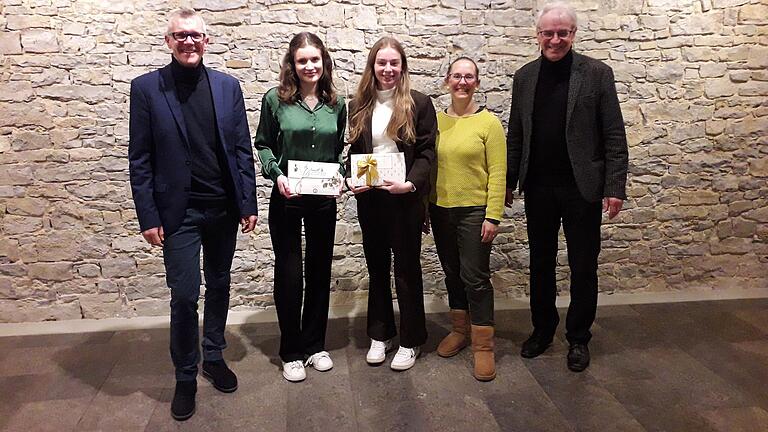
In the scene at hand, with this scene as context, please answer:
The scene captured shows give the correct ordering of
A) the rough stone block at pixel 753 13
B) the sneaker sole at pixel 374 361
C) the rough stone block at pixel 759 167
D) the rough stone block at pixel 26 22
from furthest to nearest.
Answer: the rough stone block at pixel 759 167 < the rough stone block at pixel 753 13 < the rough stone block at pixel 26 22 < the sneaker sole at pixel 374 361

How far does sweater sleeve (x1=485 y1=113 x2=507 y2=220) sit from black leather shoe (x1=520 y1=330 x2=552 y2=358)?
0.79m

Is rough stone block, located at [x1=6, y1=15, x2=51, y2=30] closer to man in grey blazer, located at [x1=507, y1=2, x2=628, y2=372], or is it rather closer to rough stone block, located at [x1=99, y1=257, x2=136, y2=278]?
rough stone block, located at [x1=99, y1=257, x2=136, y2=278]

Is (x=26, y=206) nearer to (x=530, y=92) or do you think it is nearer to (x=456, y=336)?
(x=456, y=336)

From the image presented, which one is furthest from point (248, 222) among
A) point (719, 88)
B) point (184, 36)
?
point (719, 88)

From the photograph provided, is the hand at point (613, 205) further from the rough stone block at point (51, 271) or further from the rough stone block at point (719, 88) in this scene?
the rough stone block at point (51, 271)

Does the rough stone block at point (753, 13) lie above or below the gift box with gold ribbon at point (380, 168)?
above

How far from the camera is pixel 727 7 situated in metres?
3.60

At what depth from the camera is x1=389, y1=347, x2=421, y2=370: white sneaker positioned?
9.18 feet

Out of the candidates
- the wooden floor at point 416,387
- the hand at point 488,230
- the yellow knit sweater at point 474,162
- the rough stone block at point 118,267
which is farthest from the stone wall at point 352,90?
the hand at point 488,230

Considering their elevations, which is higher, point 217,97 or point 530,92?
point 530,92

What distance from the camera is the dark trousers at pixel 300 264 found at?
8.46 feet

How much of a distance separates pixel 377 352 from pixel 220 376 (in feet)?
2.51

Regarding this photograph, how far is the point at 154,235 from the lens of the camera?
2322mm

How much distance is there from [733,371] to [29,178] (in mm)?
3971
